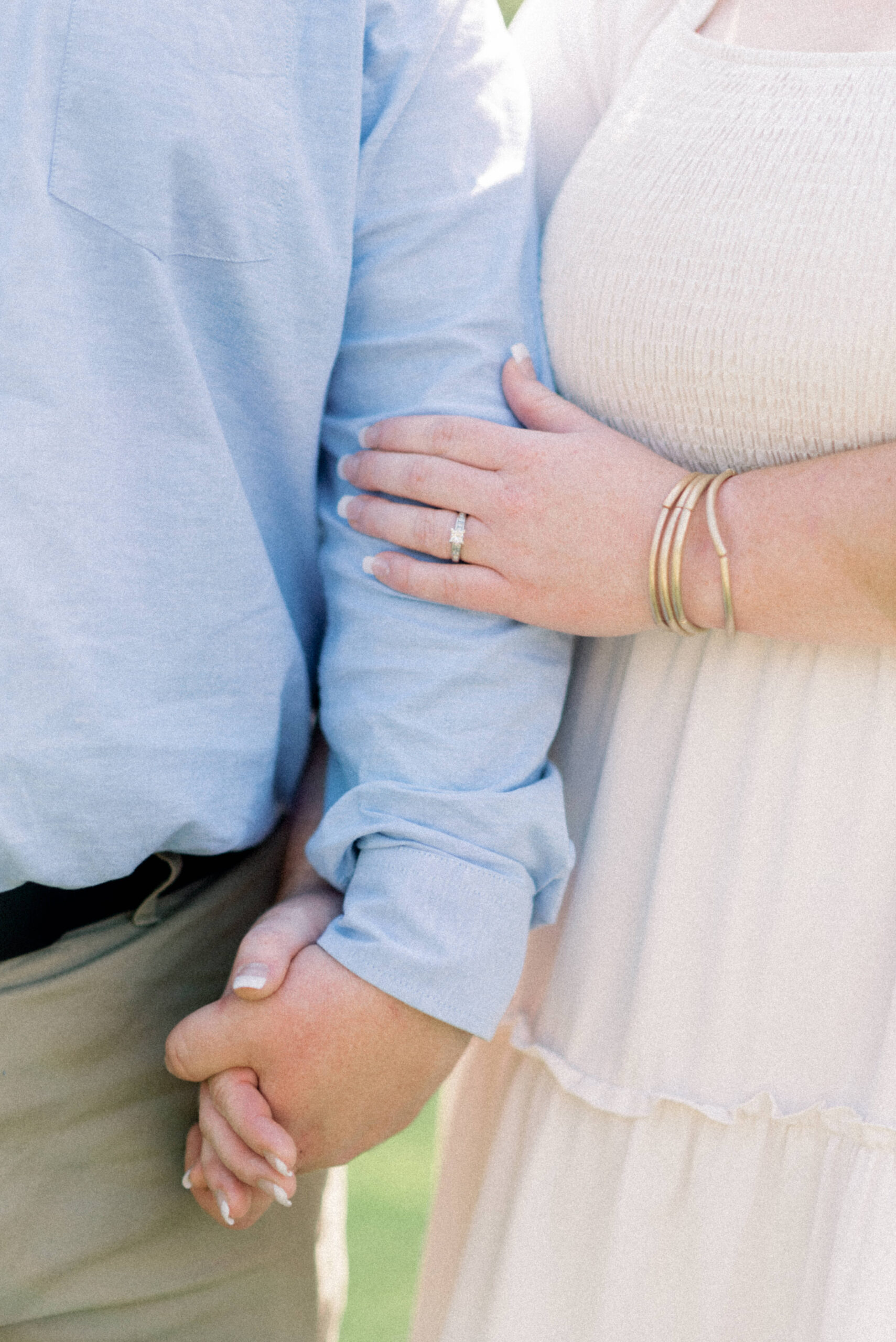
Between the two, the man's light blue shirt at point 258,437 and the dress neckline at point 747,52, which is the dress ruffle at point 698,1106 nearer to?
the man's light blue shirt at point 258,437

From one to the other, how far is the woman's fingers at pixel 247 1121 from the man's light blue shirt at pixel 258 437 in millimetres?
128

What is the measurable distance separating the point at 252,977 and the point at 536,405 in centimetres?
53

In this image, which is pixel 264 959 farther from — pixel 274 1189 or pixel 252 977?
pixel 274 1189

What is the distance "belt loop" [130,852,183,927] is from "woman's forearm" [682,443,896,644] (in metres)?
0.48

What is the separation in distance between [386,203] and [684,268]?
0.26 meters

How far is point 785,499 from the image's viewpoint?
101 cm

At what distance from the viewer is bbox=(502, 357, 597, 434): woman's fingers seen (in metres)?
1.11

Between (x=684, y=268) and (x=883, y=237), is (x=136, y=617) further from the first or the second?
(x=883, y=237)

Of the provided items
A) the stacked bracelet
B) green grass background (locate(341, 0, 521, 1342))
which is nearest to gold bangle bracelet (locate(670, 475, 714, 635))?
the stacked bracelet

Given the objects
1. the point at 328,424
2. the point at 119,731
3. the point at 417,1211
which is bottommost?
the point at 417,1211

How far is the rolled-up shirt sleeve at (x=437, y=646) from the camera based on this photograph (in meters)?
1.04

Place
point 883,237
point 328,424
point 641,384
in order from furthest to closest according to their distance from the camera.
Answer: point 328,424, point 641,384, point 883,237

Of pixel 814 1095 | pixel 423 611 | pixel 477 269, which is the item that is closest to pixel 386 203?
pixel 477 269

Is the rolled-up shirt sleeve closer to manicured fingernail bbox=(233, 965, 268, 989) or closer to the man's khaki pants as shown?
manicured fingernail bbox=(233, 965, 268, 989)
